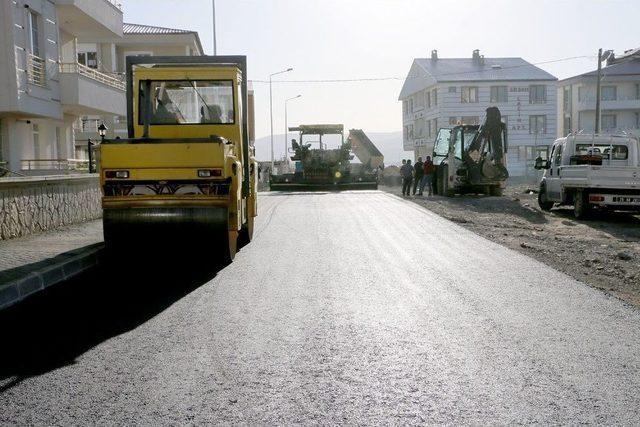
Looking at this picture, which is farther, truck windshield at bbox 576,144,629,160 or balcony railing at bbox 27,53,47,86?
balcony railing at bbox 27,53,47,86

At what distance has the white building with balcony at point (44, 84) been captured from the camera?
21.0m

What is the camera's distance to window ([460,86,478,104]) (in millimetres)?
66625

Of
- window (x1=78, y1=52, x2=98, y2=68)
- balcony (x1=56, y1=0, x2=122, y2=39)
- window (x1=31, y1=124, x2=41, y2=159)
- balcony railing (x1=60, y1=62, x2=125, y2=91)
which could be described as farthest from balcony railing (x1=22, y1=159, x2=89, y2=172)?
window (x1=78, y1=52, x2=98, y2=68)

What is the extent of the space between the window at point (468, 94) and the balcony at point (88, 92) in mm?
41358

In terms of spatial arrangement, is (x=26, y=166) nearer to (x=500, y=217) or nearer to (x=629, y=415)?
(x=500, y=217)

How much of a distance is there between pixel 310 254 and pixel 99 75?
20.6 metres

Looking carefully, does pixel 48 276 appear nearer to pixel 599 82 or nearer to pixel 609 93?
pixel 599 82

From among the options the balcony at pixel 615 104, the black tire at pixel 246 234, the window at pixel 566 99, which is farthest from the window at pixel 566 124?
the black tire at pixel 246 234

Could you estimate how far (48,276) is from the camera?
9.56 metres

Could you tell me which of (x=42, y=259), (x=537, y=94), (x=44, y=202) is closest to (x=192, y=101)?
(x=42, y=259)

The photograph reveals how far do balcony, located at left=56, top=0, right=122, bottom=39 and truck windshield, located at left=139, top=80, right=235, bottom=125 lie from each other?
47.1 feet

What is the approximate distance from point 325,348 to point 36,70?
65.8ft

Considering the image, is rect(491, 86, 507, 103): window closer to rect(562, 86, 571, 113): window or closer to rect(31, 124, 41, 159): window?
rect(562, 86, 571, 113): window

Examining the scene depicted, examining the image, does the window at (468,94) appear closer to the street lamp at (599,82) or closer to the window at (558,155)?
the street lamp at (599,82)
